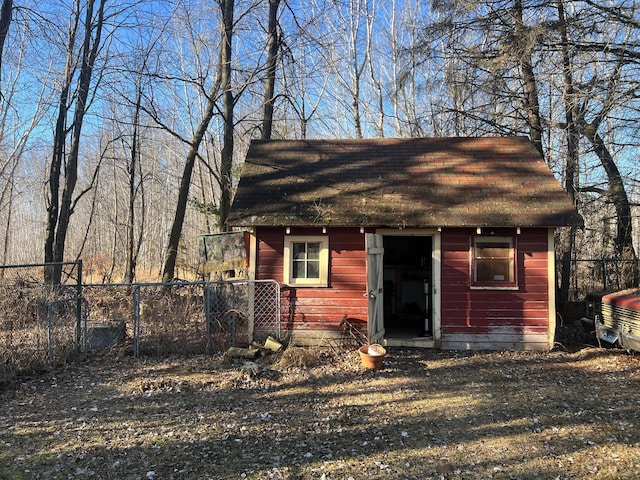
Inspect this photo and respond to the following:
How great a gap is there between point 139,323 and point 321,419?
15.8 feet

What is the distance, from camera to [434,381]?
6.79m

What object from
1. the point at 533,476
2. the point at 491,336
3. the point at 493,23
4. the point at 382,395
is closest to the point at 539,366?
the point at 491,336

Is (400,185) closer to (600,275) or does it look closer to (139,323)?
(139,323)

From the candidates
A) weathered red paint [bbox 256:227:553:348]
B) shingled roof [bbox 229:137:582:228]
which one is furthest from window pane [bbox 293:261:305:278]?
shingled roof [bbox 229:137:582:228]

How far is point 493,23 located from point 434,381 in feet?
34.3

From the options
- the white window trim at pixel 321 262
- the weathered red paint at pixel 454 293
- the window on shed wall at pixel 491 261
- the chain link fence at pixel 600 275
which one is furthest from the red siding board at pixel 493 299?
the chain link fence at pixel 600 275

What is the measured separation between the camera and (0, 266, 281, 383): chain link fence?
7.45m

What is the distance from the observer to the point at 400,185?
9.50 m

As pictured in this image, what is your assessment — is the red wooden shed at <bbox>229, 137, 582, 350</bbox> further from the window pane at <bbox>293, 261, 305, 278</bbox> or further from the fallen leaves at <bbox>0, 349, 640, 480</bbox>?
the fallen leaves at <bbox>0, 349, 640, 480</bbox>

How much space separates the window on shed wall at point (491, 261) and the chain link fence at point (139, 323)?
4.00 meters

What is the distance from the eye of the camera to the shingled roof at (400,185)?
8.47 m

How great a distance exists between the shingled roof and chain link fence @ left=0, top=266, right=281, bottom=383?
1.81 metres

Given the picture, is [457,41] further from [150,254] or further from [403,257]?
[150,254]

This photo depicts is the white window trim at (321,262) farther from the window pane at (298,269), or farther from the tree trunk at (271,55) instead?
the tree trunk at (271,55)
